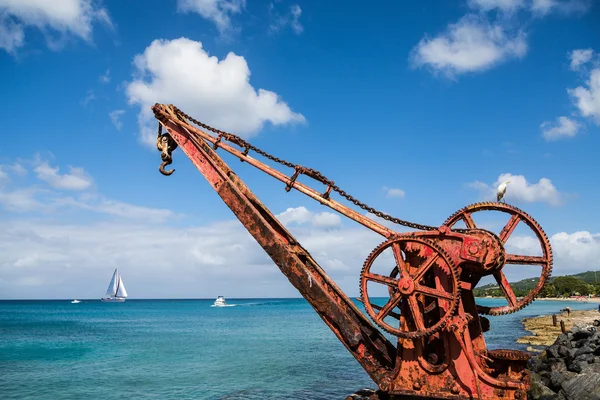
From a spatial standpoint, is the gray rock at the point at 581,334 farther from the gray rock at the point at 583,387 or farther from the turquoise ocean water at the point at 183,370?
the turquoise ocean water at the point at 183,370

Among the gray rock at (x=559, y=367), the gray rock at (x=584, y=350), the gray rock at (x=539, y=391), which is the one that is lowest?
the gray rock at (x=539, y=391)

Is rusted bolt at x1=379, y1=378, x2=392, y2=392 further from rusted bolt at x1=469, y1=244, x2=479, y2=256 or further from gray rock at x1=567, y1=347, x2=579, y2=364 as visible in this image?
gray rock at x1=567, y1=347, x2=579, y2=364

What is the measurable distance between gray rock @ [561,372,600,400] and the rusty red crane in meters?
3.84

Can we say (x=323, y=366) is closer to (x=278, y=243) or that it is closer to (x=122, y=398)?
(x=122, y=398)

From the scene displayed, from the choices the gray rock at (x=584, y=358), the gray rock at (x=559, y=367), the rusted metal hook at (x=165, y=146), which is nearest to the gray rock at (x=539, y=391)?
the gray rock at (x=584, y=358)

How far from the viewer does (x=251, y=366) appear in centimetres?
2528

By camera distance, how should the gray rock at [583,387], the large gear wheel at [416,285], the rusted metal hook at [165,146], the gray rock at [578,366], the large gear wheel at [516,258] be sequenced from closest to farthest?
the large gear wheel at [416,285] < the large gear wheel at [516,258] < the gray rock at [583,387] < the rusted metal hook at [165,146] < the gray rock at [578,366]

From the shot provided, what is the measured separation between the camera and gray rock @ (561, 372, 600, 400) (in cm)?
1004

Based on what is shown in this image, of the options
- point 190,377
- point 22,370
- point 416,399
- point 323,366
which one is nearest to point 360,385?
point 323,366

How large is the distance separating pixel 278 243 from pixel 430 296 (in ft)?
9.32

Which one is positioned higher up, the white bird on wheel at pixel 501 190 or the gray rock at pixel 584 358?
the white bird on wheel at pixel 501 190

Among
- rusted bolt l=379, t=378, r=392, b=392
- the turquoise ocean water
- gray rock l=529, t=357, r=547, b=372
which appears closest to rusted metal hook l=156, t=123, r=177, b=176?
rusted bolt l=379, t=378, r=392, b=392

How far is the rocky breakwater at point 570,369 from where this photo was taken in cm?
1045

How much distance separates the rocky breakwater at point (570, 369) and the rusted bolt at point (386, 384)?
5.09 meters
